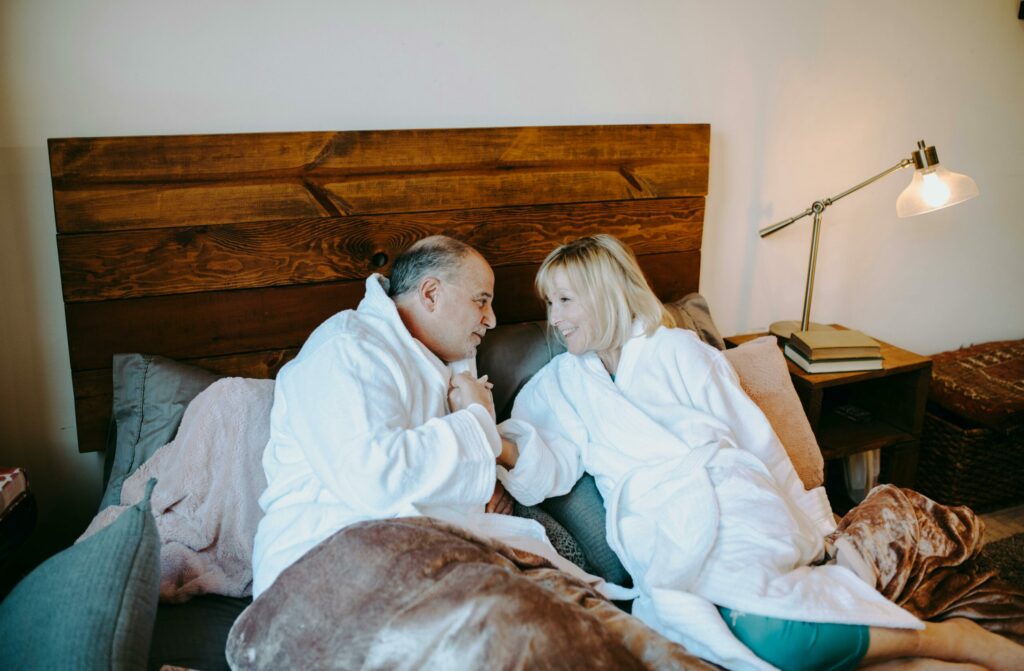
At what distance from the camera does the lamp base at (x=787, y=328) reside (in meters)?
2.52

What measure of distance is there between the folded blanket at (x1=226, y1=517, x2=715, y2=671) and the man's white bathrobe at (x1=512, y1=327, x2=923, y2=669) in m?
0.29

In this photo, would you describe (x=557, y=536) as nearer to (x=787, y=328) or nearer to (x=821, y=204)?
(x=787, y=328)

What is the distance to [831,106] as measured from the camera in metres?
2.63

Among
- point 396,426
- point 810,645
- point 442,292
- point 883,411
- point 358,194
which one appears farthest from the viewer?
point 883,411

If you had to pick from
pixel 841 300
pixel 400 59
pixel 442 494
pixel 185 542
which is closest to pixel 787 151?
pixel 841 300

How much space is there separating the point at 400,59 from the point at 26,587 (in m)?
1.45

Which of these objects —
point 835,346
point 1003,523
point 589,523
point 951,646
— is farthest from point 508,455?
point 1003,523

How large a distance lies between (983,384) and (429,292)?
208cm

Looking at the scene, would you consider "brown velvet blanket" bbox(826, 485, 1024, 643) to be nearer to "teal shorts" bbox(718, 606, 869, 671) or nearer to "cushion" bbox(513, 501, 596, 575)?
"teal shorts" bbox(718, 606, 869, 671)

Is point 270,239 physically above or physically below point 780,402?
above

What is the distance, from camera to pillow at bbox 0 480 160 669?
109 cm

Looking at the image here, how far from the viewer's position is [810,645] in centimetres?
136

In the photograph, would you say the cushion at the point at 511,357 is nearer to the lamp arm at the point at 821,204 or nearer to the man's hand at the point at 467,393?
the man's hand at the point at 467,393

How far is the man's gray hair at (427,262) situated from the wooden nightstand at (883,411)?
3.90ft
